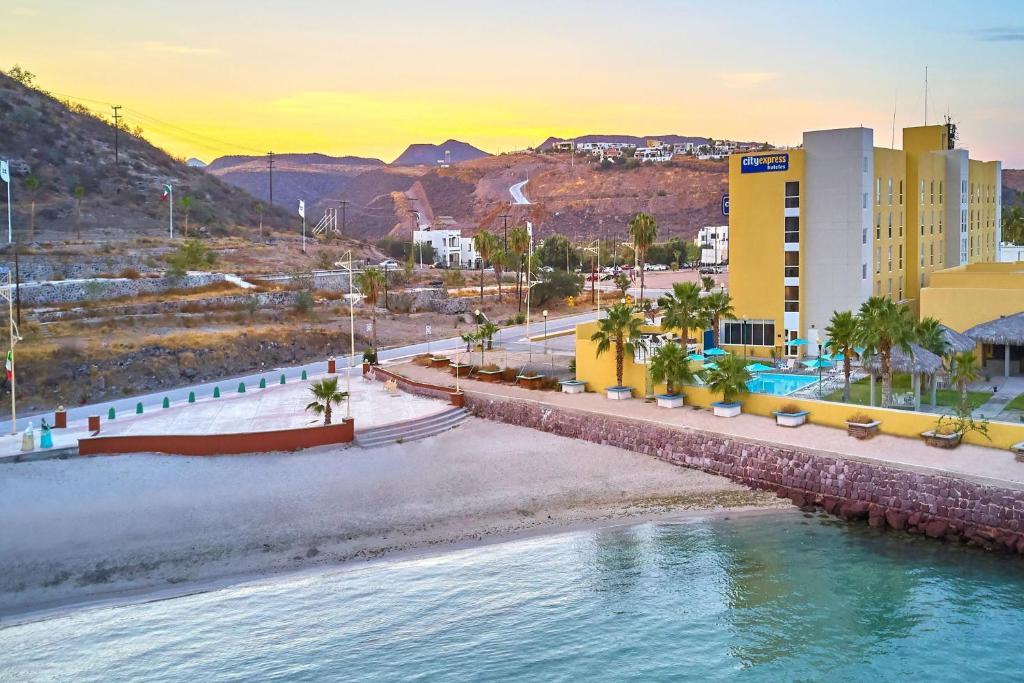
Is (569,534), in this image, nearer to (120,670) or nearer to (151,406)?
(120,670)

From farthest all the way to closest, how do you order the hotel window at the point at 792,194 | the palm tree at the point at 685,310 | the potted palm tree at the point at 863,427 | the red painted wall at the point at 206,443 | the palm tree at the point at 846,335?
→ the hotel window at the point at 792,194 → the palm tree at the point at 685,310 → the palm tree at the point at 846,335 → the red painted wall at the point at 206,443 → the potted palm tree at the point at 863,427

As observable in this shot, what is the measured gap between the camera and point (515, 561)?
24.7 metres

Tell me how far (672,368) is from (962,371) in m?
9.81

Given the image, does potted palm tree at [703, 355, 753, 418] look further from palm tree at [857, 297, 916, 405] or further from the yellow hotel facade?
the yellow hotel facade

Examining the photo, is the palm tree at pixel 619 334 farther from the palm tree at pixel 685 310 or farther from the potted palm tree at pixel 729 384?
the potted palm tree at pixel 729 384

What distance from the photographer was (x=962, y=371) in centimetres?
3203

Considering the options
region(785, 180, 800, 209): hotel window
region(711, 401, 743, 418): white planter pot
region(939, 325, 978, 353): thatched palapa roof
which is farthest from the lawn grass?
region(785, 180, 800, 209): hotel window

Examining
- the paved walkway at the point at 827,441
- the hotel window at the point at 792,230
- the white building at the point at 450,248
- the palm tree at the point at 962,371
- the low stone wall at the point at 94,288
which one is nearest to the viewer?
the paved walkway at the point at 827,441

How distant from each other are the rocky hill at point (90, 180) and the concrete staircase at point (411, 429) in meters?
53.4

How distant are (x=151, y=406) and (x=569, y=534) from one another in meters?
19.7

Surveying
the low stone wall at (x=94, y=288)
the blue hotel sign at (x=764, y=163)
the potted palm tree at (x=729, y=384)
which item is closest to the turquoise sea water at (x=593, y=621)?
the potted palm tree at (x=729, y=384)

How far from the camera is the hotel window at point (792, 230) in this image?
4619 centimetres

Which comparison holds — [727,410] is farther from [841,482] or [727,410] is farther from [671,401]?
[841,482]

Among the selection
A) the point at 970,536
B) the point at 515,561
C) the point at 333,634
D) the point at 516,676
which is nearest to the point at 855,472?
the point at 970,536
